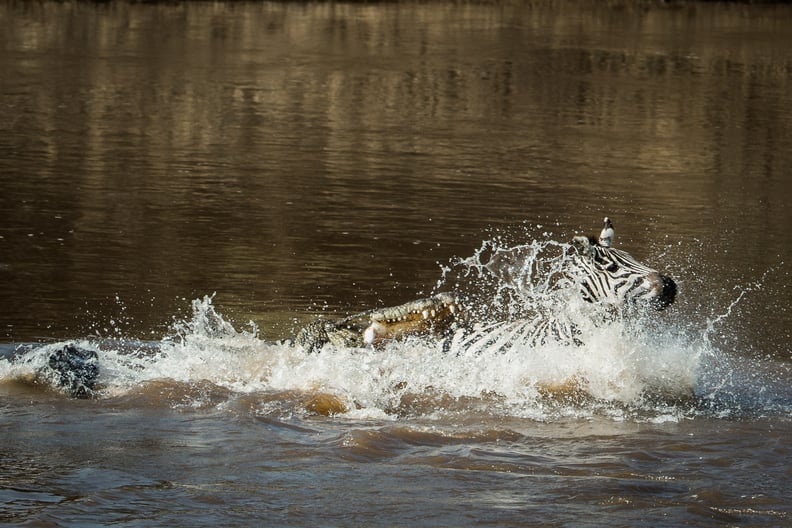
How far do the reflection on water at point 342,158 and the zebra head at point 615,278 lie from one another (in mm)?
3596

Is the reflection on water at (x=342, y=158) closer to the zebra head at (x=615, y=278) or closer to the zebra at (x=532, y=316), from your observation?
the zebra at (x=532, y=316)

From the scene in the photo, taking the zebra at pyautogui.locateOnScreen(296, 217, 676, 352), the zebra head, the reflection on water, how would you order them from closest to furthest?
Answer: the zebra head, the zebra at pyautogui.locateOnScreen(296, 217, 676, 352), the reflection on water

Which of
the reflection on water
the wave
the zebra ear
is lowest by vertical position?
the reflection on water

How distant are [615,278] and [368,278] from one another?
5.06 m

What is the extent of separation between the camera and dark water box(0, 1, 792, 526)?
23.7 ft

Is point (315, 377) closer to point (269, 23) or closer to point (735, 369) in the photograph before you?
point (735, 369)

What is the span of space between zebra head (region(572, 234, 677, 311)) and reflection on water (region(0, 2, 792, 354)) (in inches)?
142

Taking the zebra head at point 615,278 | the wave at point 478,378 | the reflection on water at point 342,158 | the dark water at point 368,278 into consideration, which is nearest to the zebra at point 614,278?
the zebra head at point 615,278

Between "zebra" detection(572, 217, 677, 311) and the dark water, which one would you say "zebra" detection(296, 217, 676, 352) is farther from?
the dark water

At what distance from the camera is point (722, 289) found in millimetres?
12992

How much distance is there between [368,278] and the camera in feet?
43.4

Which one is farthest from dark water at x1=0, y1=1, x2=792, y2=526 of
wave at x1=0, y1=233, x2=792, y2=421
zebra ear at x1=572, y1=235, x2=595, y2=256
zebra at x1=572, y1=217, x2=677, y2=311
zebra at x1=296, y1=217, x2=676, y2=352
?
zebra ear at x1=572, y1=235, x2=595, y2=256

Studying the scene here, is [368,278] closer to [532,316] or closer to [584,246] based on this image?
[532,316]

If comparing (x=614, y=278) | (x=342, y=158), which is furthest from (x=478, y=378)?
(x=342, y=158)
